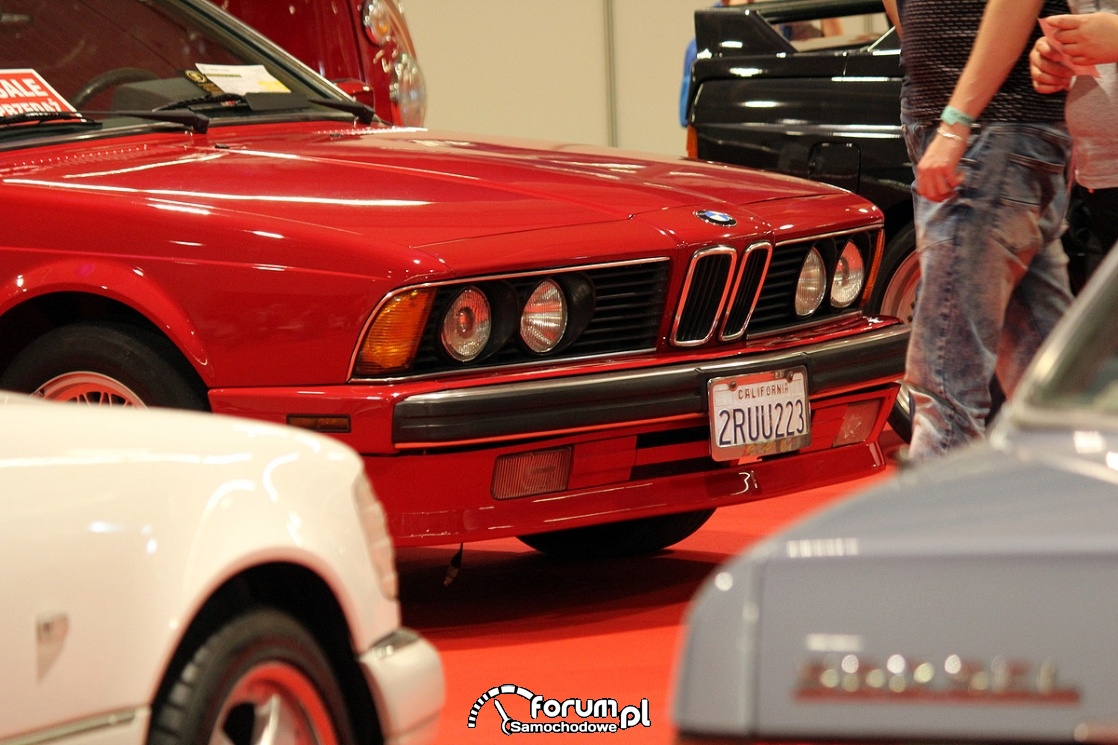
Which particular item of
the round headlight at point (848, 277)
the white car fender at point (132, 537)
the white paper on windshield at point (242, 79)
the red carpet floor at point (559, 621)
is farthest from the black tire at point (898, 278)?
the white car fender at point (132, 537)

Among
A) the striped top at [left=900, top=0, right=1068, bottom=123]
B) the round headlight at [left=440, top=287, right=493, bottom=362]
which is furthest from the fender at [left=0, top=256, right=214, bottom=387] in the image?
the striped top at [left=900, top=0, right=1068, bottom=123]

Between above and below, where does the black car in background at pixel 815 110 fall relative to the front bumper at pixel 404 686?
above

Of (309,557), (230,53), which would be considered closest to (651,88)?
(230,53)

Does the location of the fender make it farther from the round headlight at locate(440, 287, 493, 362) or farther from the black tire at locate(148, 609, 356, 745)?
the black tire at locate(148, 609, 356, 745)

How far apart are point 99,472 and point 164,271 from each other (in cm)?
157

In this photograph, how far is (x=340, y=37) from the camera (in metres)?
6.91

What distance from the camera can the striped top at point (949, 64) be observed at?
11.5ft

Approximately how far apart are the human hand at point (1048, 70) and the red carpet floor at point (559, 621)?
1.37 meters

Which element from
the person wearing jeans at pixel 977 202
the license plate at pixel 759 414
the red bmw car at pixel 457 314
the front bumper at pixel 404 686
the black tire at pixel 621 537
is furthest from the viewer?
the black tire at pixel 621 537

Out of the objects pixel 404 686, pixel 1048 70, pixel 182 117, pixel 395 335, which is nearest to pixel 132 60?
pixel 182 117

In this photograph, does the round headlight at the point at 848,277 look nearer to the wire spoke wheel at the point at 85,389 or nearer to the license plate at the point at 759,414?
the license plate at the point at 759,414

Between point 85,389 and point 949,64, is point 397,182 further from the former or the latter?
point 949,64

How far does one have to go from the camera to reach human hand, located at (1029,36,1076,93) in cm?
342

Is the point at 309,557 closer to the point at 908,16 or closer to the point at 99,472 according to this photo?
the point at 99,472
